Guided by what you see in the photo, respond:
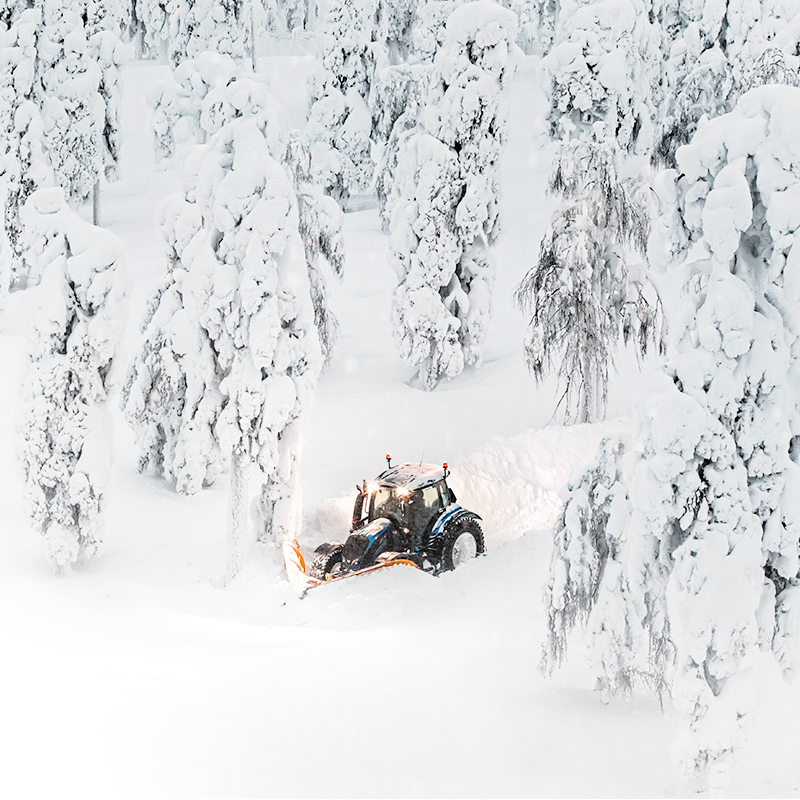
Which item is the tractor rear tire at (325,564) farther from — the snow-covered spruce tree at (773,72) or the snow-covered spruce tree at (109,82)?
Answer: the snow-covered spruce tree at (109,82)

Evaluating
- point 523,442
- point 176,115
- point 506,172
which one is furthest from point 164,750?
point 176,115

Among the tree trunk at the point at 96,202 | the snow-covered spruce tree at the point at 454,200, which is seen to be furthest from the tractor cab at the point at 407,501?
the tree trunk at the point at 96,202

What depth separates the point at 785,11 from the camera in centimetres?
2688

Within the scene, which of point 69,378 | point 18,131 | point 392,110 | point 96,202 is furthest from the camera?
point 392,110

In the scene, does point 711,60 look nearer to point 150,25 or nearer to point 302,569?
point 302,569

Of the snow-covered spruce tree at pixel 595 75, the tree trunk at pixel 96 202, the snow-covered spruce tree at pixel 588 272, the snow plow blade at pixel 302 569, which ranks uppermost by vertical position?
the snow-covered spruce tree at pixel 595 75

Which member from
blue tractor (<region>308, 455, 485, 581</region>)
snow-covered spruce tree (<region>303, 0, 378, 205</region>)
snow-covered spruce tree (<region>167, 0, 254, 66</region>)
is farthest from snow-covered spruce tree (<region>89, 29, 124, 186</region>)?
blue tractor (<region>308, 455, 485, 581</region>)

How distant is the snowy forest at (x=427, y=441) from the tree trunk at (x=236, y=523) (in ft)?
0.23

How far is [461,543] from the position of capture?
611 inches

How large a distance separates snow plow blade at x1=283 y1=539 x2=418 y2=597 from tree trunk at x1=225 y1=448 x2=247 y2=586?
80 cm

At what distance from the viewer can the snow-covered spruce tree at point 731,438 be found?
7.15 m

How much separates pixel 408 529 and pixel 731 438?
8.48 metres

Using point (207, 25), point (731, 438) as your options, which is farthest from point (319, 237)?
point (207, 25)

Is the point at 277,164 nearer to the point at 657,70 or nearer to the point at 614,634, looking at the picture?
the point at 614,634
